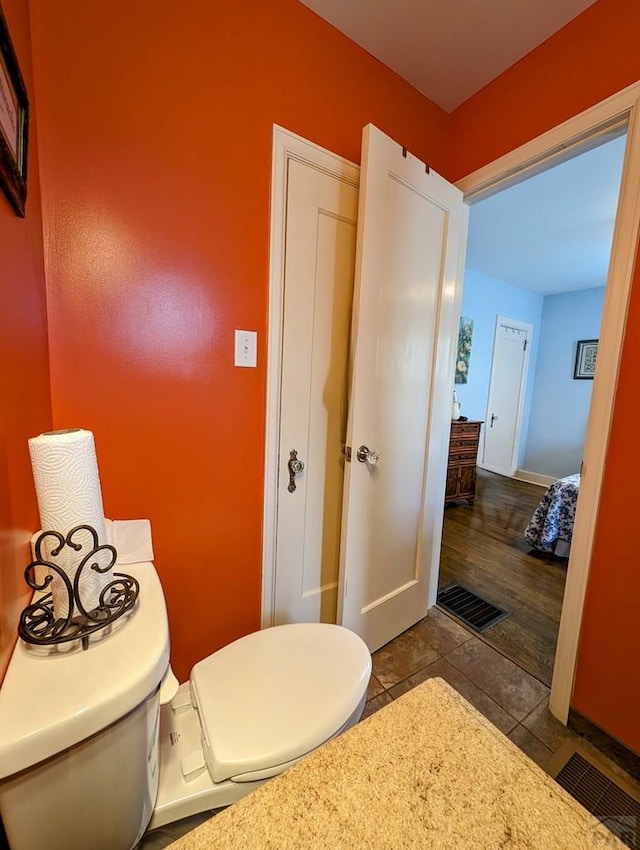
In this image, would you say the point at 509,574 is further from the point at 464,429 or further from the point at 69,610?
the point at 69,610

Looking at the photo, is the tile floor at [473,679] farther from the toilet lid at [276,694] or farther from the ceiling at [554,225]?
the ceiling at [554,225]

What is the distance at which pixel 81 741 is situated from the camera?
508 millimetres

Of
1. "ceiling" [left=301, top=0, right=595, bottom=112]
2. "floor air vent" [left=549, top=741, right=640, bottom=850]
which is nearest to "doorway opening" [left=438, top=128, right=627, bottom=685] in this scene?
"floor air vent" [left=549, top=741, right=640, bottom=850]

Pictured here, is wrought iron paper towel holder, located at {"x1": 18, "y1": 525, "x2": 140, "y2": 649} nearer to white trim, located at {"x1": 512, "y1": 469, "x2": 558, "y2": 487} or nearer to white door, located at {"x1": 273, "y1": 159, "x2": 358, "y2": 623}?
white door, located at {"x1": 273, "y1": 159, "x2": 358, "y2": 623}

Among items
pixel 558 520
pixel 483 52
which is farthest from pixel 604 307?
pixel 558 520

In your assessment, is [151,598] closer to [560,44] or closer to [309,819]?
[309,819]

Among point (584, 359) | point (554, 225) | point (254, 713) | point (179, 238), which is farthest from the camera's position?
point (584, 359)

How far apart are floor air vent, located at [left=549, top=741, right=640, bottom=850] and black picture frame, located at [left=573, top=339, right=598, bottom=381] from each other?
13.5 ft

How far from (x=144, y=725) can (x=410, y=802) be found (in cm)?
45

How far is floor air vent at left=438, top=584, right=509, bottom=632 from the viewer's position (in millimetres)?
1797

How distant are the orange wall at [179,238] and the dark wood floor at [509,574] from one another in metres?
1.26

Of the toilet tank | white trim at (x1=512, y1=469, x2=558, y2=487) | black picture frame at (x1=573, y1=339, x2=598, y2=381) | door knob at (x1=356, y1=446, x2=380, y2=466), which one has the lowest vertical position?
white trim at (x1=512, y1=469, x2=558, y2=487)

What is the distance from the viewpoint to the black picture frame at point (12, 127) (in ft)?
1.94

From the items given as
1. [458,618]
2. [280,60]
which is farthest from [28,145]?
[458,618]
